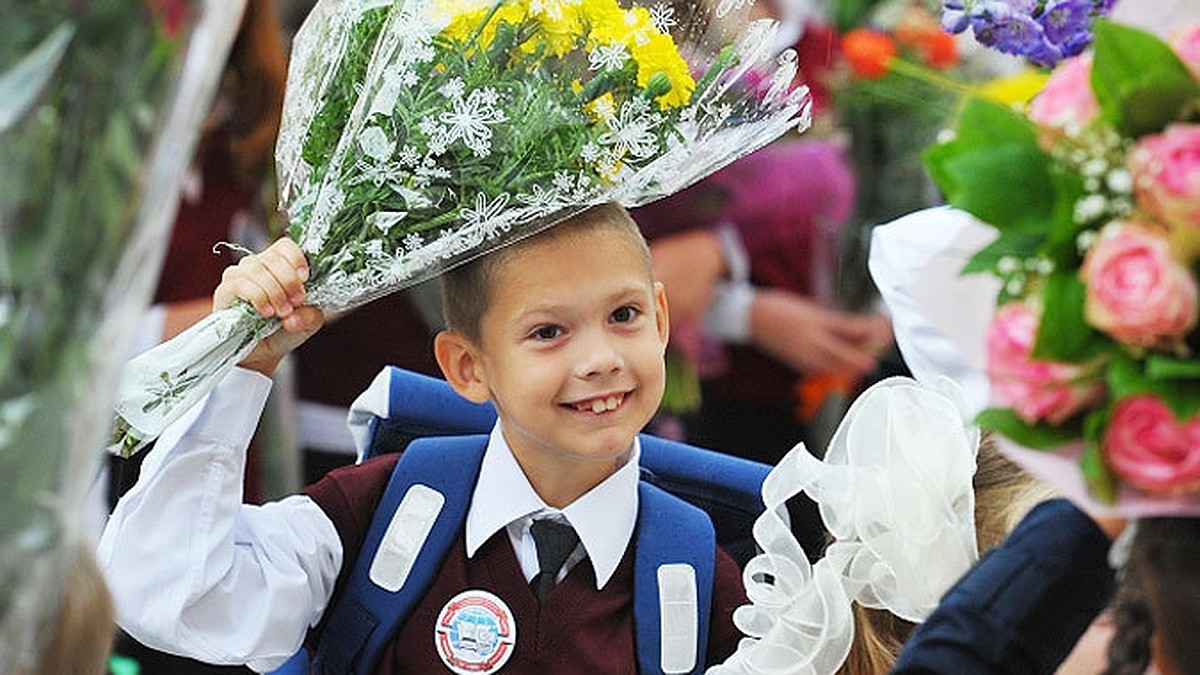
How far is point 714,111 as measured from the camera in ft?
8.12

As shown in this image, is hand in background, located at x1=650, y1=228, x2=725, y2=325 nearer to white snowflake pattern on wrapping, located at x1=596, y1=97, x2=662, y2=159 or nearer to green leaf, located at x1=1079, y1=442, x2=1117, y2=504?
white snowflake pattern on wrapping, located at x1=596, y1=97, x2=662, y2=159

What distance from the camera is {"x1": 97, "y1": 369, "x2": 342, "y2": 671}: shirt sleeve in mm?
2484

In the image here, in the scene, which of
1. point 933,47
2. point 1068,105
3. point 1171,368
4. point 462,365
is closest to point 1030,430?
point 1171,368

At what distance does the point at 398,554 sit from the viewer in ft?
8.53

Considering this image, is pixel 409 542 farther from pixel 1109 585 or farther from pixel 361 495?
pixel 1109 585

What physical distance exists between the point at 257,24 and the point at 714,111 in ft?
5.91

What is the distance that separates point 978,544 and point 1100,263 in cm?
101

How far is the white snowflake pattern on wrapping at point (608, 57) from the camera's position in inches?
94.5

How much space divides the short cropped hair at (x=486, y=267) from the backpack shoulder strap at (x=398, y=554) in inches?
7.3

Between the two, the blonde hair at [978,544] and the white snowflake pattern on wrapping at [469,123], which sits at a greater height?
the white snowflake pattern on wrapping at [469,123]

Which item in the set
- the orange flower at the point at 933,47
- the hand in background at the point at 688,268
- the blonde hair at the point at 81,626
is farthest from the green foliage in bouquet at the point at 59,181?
the orange flower at the point at 933,47

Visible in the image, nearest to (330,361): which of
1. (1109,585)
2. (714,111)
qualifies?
(714,111)

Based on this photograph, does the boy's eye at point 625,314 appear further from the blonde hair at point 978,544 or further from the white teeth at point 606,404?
the blonde hair at point 978,544

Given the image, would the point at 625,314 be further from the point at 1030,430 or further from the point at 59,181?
the point at 59,181
